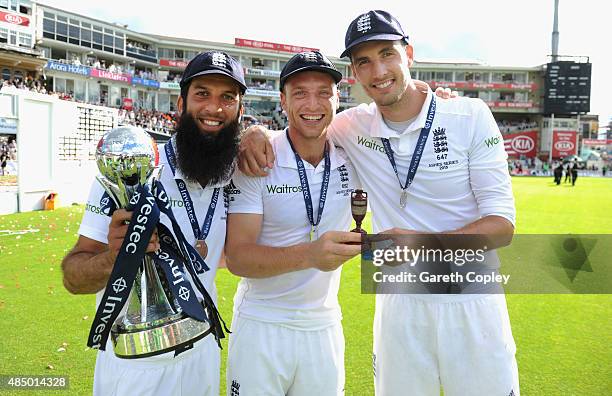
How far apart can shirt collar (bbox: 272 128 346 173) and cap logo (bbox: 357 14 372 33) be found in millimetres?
644

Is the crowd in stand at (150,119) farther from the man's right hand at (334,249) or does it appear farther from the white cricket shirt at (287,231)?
the man's right hand at (334,249)

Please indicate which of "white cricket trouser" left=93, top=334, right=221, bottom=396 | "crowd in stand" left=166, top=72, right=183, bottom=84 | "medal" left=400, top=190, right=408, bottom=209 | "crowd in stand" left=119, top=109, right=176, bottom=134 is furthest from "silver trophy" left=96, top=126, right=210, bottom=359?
"crowd in stand" left=166, top=72, right=183, bottom=84

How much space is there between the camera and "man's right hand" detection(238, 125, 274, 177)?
8.29ft

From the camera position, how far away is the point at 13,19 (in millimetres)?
39906

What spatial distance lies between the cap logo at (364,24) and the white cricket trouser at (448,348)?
151 cm

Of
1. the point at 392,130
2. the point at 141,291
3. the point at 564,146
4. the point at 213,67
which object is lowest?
the point at 141,291

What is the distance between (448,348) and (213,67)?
75.6 inches

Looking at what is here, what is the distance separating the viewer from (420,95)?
2799mm

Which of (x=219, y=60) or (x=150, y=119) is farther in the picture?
(x=150, y=119)

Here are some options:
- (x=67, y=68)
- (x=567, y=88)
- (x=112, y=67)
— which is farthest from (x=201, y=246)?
(x=567, y=88)

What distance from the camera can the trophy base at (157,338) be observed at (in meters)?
1.87

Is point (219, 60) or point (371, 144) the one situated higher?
point (219, 60)

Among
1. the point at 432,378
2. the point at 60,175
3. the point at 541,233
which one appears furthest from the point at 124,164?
the point at 60,175

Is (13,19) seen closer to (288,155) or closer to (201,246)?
(288,155)
